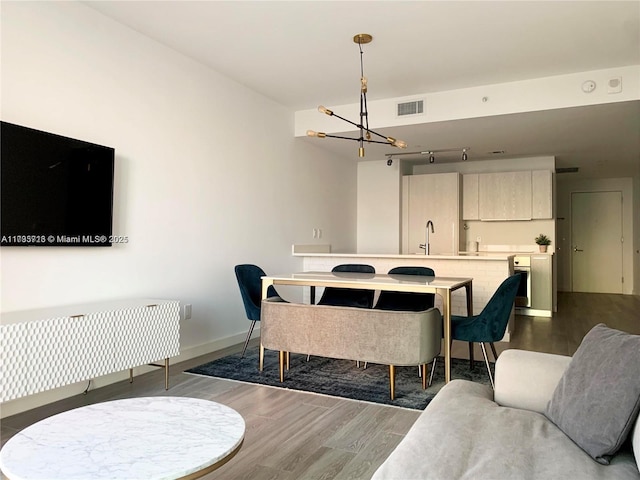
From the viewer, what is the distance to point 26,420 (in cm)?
Answer: 272

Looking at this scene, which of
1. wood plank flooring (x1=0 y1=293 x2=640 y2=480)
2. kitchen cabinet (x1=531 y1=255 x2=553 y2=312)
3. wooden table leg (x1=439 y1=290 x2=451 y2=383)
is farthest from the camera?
kitchen cabinet (x1=531 y1=255 x2=553 y2=312)

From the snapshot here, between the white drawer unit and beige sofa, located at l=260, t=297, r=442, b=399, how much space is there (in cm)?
77

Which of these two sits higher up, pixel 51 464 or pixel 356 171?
pixel 356 171

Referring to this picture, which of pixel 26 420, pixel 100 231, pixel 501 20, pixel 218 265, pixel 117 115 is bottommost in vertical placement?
pixel 26 420

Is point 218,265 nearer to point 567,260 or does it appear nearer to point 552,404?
point 552,404

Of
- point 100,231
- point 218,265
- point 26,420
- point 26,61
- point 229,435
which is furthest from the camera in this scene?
point 218,265

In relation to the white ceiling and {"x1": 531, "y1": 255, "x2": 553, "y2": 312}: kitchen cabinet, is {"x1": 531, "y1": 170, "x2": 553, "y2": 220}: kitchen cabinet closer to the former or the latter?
{"x1": 531, "y1": 255, "x2": 553, "y2": 312}: kitchen cabinet

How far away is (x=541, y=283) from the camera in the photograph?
6.80 m

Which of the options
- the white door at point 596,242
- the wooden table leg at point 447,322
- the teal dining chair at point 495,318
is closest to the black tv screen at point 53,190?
the wooden table leg at point 447,322

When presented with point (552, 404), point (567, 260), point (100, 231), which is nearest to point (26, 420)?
point (100, 231)

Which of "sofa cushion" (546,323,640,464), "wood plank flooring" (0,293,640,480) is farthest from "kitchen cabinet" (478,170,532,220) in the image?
"sofa cushion" (546,323,640,464)

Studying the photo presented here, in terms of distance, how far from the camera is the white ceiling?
332 centimetres

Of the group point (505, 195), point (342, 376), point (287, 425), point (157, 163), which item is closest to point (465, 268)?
point (342, 376)

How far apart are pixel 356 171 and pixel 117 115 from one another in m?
4.81
